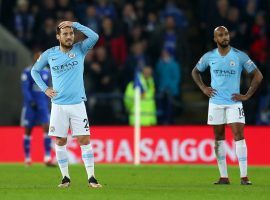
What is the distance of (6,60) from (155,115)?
15.2ft

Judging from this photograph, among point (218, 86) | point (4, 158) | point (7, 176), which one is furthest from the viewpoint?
point (4, 158)

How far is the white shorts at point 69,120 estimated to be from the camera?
15.9 meters

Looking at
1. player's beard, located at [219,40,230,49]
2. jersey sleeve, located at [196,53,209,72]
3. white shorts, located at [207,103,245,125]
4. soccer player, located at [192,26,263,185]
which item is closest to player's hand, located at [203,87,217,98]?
soccer player, located at [192,26,263,185]

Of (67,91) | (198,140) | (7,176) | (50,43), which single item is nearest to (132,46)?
(50,43)

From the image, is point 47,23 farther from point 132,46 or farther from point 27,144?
point 27,144

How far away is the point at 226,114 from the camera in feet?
55.6

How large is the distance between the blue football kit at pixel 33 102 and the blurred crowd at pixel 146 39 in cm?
244

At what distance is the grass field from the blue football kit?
3.41 feet

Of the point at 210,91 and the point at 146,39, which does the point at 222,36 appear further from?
the point at 146,39

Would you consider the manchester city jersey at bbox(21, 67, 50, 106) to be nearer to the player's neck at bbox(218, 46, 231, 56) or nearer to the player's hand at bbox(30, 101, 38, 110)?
the player's hand at bbox(30, 101, 38, 110)

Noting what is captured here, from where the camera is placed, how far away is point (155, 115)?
25.2m

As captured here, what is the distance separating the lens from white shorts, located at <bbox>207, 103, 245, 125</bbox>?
16828 millimetres

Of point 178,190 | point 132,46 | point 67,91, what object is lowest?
point 178,190

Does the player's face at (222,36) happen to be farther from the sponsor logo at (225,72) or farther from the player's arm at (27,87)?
the player's arm at (27,87)
